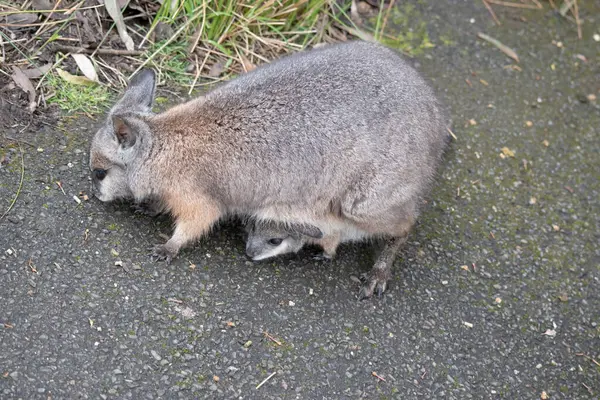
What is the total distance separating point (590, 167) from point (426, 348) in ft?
8.11

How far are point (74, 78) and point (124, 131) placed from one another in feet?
3.58

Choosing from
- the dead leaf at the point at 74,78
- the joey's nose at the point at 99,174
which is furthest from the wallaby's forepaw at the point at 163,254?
the dead leaf at the point at 74,78

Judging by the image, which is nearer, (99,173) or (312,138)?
(312,138)

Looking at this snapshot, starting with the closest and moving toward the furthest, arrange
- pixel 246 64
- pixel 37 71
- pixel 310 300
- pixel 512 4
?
pixel 310 300, pixel 37 71, pixel 246 64, pixel 512 4

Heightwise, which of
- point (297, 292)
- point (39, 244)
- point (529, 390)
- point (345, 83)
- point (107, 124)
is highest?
point (345, 83)

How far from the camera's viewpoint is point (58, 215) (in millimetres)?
4488

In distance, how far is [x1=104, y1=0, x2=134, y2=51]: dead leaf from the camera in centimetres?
545

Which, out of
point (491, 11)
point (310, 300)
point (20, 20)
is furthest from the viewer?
point (491, 11)

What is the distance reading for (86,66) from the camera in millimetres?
5305

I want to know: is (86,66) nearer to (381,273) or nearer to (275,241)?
(275,241)

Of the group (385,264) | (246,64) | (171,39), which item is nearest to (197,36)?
(171,39)

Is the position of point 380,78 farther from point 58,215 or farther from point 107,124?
point 58,215

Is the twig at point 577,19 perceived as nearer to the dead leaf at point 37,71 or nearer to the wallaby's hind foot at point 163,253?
the wallaby's hind foot at point 163,253

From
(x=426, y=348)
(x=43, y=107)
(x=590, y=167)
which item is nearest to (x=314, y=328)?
(x=426, y=348)
